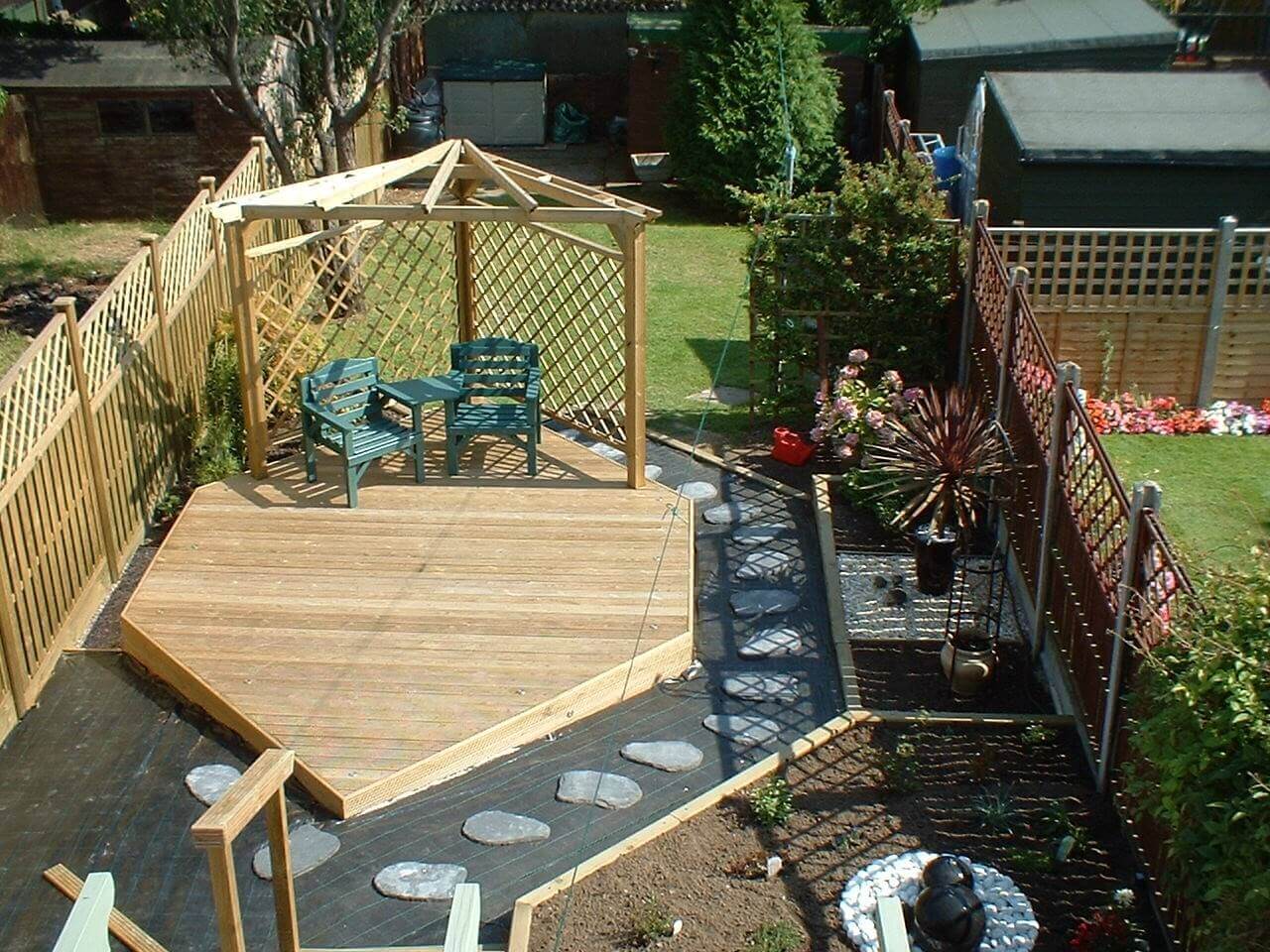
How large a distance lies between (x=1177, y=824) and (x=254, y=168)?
842 centimetres

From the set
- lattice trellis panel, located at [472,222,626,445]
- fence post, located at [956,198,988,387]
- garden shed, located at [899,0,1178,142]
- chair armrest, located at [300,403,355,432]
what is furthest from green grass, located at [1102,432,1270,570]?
garden shed, located at [899,0,1178,142]

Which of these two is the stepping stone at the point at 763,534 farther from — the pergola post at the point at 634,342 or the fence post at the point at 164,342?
the fence post at the point at 164,342

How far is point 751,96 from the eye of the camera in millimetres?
14836

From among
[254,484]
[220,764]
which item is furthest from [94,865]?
[254,484]

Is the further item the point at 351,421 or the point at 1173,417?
the point at 1173,417

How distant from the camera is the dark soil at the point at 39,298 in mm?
11031

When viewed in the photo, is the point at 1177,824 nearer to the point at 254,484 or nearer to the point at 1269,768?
the point at 1269,768

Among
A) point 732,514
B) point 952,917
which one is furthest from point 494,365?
point 952,917

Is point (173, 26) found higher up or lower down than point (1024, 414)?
higher up

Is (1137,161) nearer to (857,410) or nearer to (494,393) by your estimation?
(857,410)

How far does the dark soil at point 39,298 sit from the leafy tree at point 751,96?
6.72m

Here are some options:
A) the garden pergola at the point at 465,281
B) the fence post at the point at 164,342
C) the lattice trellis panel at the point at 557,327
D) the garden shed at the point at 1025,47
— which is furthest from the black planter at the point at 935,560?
the garden shed at the point at 1025,47

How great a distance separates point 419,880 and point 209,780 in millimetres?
1167

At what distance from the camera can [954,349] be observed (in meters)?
9.02
